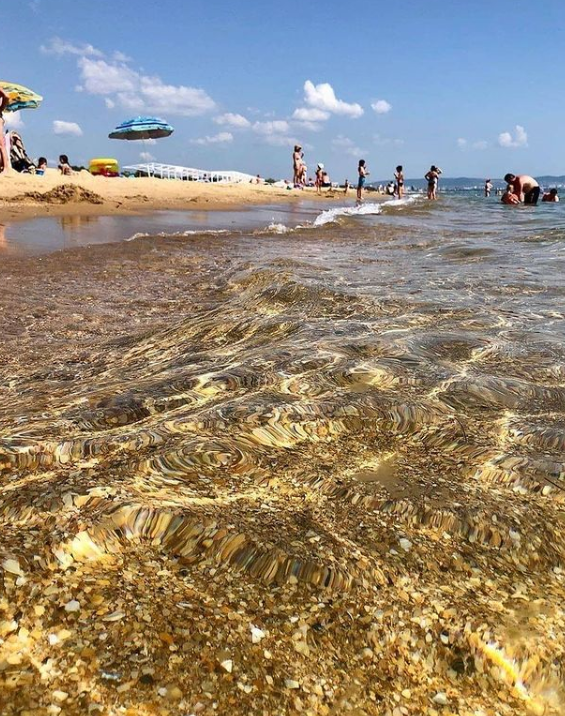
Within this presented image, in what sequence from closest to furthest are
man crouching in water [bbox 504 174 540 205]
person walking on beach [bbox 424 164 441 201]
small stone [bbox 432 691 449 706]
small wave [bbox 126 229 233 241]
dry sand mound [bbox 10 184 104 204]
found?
small stone [bbox 432 691 449 706]
small wave [bbox 126 229 233 241]
dry sand mound [bbox 10 184 104 204]
man crouching in water [bbox 504 174 540 205]
person walking on beach [bbox 424 164 441 201]

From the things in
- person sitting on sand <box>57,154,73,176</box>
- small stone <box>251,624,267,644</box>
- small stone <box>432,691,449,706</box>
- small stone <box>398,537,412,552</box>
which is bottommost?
small stone <box>432,691,449,706</box>

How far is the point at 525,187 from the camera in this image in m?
22.9

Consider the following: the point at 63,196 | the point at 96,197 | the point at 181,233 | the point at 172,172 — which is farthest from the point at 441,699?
the point at 172,172

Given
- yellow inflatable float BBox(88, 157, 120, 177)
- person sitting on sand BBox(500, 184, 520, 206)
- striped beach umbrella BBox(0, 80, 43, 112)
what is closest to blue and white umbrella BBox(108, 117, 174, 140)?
yellow inflatable float BBox(88, 157, 120, 177)

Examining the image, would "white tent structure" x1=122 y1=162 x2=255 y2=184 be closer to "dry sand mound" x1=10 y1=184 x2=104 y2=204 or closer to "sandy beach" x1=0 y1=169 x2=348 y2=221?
"sandy beach" x1=0 y1=169 x2=348 y2=221

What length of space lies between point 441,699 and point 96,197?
1550 cm

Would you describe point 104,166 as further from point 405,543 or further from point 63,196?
point 405,543

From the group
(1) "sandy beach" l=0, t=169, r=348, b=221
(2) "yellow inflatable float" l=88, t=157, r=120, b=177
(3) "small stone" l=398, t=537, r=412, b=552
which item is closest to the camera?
(3) "small stone" l=398, t=537, r=412, b=552

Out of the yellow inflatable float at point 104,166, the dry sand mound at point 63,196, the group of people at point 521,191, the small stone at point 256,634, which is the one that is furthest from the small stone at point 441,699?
the yellow inflatable float at point 104,166

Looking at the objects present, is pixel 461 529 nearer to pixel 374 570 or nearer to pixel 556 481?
pixel 374 570

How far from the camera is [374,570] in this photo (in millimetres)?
1376

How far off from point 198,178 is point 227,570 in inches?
1496

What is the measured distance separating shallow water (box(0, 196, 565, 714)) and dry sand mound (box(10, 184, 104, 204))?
34.6 ft

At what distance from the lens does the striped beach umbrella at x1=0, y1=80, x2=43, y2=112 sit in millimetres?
21016
